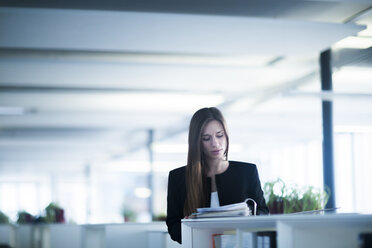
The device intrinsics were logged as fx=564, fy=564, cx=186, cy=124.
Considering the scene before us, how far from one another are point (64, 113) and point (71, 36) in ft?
18.4

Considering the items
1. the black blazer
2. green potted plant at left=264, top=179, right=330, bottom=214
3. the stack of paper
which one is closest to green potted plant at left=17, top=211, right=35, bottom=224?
green potted plant at left=264, top=179, right=330, bottom=214

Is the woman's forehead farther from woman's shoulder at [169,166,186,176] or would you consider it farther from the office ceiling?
the office ceiling

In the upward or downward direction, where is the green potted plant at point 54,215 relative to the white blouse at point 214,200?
downward

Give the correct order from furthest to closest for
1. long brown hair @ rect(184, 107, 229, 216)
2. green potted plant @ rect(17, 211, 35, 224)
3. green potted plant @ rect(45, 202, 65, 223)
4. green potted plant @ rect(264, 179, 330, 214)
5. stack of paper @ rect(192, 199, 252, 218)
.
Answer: green potted plant @ rect(17, 211, 35, 224), green potted plant @ rect(45, 202, 65, 223), green potted plant @ rect(264, 179, 330, 214), long brown hair @ rect(184, 107, 229, 216), stack of paper @ rect(192, 199, 252, 218)

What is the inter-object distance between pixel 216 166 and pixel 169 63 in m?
4.44

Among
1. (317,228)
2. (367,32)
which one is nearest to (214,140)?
(317,228)

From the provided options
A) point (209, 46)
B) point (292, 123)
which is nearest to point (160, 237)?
point (209, 46)

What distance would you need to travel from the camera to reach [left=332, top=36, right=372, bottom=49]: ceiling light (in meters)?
6.69

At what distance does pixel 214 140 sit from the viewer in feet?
11.3

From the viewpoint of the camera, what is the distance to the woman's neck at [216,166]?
352cm

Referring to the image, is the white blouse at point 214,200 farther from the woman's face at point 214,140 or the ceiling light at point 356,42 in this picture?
the ceiling light at point 356,42

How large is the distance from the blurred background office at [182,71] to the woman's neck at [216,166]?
2.00 meters

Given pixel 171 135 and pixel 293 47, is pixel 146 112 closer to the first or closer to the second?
pixel 171 135

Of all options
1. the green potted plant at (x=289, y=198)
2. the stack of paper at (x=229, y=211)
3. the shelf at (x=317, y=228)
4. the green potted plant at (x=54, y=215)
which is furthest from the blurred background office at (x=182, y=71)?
the shelf at (x=317, y=228)
